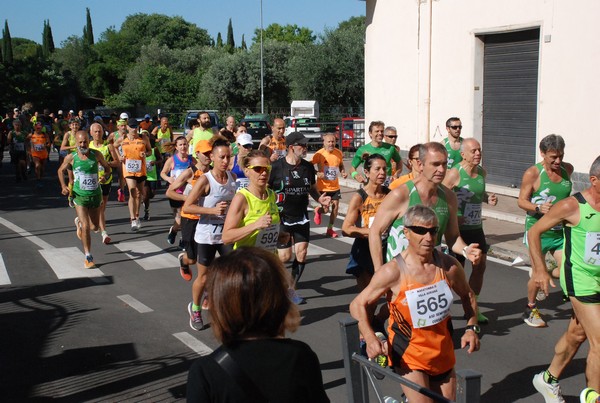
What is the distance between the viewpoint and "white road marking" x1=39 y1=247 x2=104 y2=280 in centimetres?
1020

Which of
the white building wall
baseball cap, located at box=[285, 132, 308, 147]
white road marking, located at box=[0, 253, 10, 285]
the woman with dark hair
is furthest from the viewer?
the white building wall

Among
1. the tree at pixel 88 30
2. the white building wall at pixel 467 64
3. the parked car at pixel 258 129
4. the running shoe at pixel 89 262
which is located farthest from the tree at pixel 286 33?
the running shoe at pixel 89 262

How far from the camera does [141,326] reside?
7637 millimetres

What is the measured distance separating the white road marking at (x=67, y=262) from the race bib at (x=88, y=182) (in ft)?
3.89

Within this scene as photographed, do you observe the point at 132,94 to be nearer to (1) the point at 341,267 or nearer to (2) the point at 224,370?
(1) the point at 341,267

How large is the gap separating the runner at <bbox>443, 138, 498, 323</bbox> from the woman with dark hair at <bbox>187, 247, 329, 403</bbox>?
521 cm

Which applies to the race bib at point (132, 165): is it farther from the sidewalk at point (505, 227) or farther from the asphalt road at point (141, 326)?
the sidewalk at point (505, 227)

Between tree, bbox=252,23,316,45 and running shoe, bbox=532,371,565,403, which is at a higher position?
tree, bbox=252,23,316,45

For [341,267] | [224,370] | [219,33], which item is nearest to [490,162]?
[341,267]

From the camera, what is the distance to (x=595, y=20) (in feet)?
47.4

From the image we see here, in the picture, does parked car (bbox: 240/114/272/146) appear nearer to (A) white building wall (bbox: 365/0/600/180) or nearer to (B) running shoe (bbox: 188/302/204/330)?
(A) white building wall (bbox: 365/0/600/180)

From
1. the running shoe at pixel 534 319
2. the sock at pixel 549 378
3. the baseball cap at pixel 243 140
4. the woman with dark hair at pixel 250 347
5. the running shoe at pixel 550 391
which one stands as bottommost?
the running shoe at pixel 534 319

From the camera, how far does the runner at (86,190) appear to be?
10.5 m

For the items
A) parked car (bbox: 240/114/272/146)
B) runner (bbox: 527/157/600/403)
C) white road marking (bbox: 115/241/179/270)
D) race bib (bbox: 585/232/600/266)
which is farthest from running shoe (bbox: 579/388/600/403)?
parked car (bbox: 240/114/272/146)
